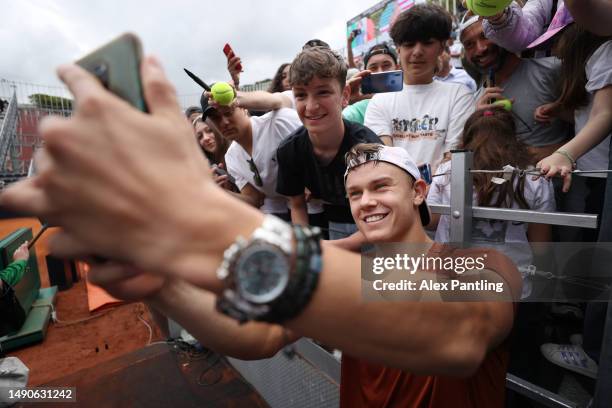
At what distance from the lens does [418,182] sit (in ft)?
5.91

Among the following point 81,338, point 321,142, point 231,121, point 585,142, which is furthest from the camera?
point 81,338

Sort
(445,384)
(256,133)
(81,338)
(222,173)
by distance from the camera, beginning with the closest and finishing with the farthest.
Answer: (445,384) → (256,133) → (222,173) → (81,338)

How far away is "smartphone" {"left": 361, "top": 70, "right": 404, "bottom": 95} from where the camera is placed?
250 centimetres

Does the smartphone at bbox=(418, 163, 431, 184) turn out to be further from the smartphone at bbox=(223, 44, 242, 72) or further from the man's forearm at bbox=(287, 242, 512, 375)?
the smartphone at bbox=(223, 44, 242, 72)

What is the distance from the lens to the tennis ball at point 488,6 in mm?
1793

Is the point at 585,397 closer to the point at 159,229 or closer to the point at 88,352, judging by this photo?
the point at 159,229

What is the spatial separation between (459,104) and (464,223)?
52.0 inches

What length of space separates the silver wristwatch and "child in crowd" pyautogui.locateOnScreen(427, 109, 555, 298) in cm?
171

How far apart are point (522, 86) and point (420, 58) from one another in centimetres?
80

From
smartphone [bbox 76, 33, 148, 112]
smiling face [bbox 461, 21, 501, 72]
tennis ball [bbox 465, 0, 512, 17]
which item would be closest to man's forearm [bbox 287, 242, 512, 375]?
smartphone [bbox 76, 33, 148, 112]

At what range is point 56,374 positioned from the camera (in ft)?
13.1

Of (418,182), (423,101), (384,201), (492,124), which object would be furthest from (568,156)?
(423,101)

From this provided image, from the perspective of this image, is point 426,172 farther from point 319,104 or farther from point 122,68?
point 122,68

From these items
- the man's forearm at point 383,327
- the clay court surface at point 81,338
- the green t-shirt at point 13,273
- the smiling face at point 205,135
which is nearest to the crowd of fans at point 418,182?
the man's forearm at point 383,327
